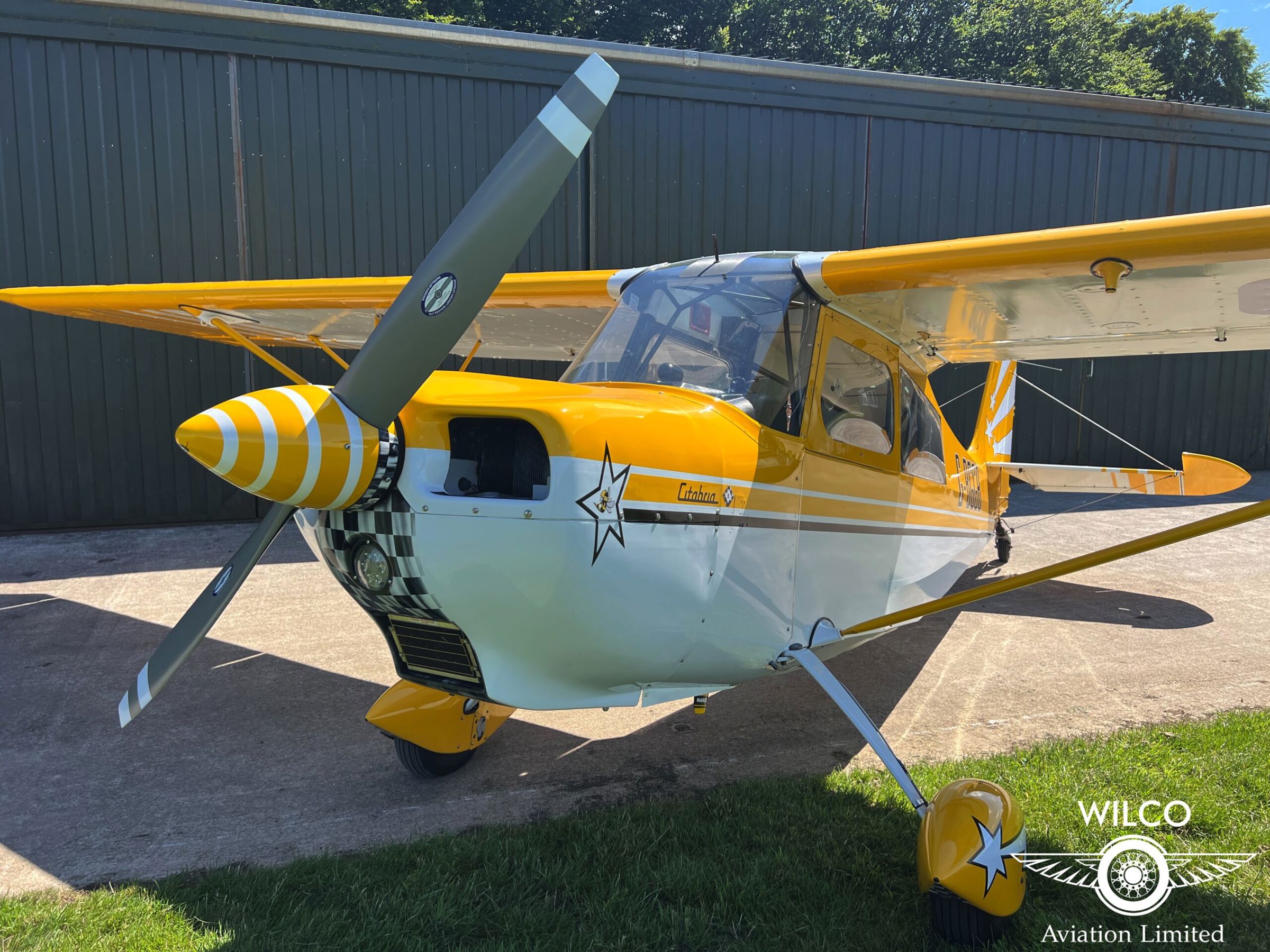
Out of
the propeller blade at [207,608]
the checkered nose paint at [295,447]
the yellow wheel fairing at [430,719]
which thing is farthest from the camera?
the yellow wheel fairing at [430,719]

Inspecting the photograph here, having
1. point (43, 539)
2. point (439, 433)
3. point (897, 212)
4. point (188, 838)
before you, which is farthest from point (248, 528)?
point (897, 212)

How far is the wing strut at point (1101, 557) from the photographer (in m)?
2.51

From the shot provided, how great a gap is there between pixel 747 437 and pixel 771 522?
1.13ft

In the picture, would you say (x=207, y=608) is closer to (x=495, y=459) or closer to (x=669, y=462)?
(x=495, y=459)

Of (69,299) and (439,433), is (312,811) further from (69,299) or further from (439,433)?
(69,299)

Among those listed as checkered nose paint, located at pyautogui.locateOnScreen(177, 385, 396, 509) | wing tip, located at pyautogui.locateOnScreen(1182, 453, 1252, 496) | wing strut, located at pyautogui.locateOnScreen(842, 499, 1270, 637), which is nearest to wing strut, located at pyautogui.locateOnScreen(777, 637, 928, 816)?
wing strut, located at pyautogui.locateOnScreen(842, 499, 1270, 637)

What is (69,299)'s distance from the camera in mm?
5090

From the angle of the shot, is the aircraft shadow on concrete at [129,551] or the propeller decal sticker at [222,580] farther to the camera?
the aircraft shadow on concrete at [129,551]

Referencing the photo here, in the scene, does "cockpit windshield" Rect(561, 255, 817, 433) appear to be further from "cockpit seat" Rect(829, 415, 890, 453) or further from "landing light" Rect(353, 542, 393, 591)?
"landing light" Rect(353, 542, 393, 591)

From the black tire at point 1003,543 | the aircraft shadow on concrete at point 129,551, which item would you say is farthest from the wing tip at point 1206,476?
the aircraft shadow on concrete at point 129,551

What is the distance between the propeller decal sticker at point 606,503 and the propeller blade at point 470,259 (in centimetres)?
58

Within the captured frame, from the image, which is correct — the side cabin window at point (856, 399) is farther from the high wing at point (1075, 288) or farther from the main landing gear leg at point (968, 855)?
the main landing gear leg at point (968, 855)

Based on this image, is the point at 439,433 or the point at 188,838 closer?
the point at 439,433

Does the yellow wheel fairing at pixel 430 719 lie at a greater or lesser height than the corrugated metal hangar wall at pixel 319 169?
lesser
